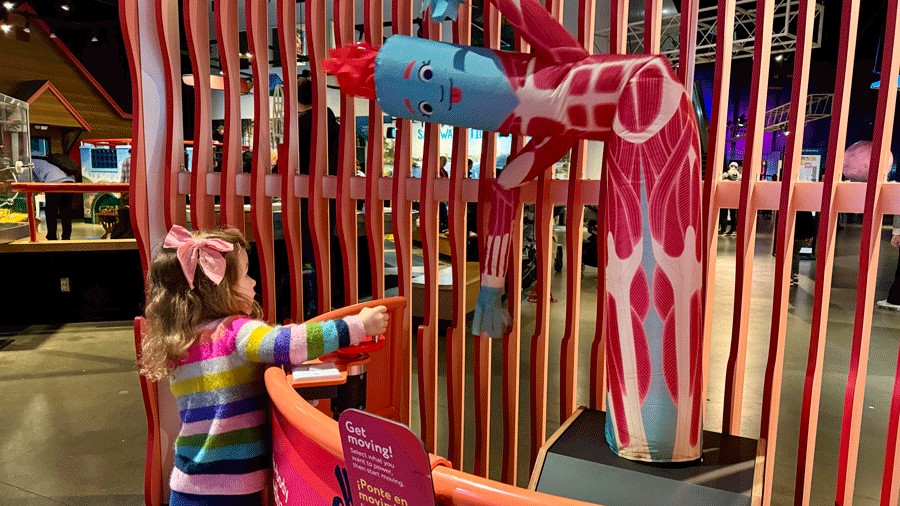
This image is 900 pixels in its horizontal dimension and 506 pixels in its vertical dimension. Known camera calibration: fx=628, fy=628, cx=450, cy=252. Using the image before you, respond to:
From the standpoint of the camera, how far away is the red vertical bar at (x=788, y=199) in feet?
5.21

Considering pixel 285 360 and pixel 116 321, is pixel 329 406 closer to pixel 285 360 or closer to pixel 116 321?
pixel 285 360

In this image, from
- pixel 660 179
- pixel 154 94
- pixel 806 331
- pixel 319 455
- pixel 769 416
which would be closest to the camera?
pixel 319 455

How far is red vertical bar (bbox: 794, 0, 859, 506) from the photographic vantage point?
1.55 meters

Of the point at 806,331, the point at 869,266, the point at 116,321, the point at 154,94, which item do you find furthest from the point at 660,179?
the point at 116,321

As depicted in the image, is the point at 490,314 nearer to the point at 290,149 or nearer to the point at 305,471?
the point at 305,471

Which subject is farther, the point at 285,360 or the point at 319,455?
the point at 285,360

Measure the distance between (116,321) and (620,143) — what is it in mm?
5885

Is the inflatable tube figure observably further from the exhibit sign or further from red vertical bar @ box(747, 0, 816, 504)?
the exhibit sign

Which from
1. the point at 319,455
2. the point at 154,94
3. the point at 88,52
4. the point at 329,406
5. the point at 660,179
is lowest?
the point at 329,406

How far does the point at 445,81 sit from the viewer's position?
147 centimetres

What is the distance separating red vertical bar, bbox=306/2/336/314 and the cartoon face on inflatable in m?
0.64

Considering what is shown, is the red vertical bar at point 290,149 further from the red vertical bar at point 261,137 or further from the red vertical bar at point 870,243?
the red vertical bar at point 870,243

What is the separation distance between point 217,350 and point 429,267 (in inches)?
30.1

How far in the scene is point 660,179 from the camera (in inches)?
54.3
